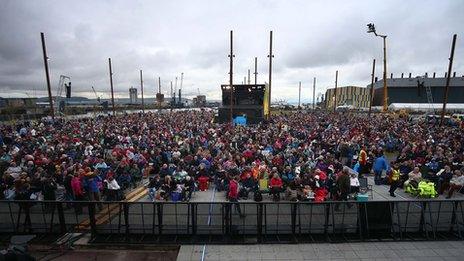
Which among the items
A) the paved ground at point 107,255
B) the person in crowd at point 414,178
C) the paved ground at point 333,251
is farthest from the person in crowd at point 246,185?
the person in crowd at point 414,178

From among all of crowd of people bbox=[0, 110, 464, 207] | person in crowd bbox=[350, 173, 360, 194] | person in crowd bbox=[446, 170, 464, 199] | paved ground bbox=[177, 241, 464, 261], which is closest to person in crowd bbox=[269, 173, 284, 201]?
crowd of people bbox=[0, 110, 464, 207]

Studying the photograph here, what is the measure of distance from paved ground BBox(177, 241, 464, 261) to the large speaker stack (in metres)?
30.9

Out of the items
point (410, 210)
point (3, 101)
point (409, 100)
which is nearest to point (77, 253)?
point (410, 210)

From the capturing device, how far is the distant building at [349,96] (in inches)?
4686

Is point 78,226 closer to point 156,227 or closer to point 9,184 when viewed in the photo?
point 156,227

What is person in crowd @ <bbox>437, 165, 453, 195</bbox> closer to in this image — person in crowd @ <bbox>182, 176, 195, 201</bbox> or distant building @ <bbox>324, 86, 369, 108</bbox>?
person in crowd @ <bbox>182, 176, 195, 201</bbox>

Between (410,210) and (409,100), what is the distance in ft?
308

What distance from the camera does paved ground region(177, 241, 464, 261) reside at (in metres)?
7.47

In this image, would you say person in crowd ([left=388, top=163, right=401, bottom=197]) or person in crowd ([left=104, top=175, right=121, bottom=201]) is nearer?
person in crowd ([left=104, top=175, right=121, bottom=201])

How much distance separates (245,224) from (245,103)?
3320 centimetres

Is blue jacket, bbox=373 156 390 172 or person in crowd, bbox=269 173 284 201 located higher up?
blue jacket, bbox=373 156 390 172

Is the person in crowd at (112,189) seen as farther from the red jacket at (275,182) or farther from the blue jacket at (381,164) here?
the blue jacket at (381,164)

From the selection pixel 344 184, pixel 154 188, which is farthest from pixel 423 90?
pixel 154 188

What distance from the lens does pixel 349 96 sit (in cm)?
13100
